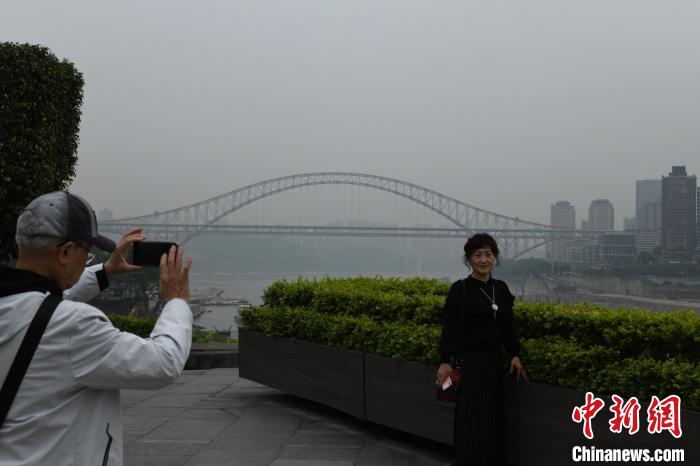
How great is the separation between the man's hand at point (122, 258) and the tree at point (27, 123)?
25.4 feet

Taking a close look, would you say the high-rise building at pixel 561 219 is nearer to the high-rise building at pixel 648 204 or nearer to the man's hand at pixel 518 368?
the high-rise building at pixel 648 204

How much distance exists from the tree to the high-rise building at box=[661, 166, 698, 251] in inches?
485

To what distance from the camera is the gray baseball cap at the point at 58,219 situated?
162 centimetres

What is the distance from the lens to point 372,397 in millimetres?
5160

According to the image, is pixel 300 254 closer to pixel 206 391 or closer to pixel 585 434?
pixel 206 391

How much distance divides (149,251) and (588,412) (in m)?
2.78

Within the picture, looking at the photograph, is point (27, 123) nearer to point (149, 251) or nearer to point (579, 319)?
point (579, 319)

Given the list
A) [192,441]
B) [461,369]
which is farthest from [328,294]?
[461,369]

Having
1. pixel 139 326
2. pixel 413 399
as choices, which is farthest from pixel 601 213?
pixel 413 399

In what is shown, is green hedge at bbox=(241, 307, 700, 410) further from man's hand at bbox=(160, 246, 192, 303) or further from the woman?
man's hand at bbox=(160, 246, 192, 303)

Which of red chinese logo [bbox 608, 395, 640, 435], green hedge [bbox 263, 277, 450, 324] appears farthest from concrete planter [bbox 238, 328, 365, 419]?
red chinese logo [bbox 608, 395, 640, 435]

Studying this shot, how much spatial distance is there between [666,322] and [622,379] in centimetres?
41

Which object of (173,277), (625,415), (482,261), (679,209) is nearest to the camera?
(173,277)

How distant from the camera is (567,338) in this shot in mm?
4117
